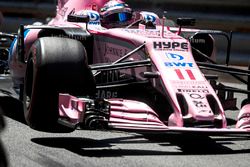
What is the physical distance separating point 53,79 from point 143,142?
108 centimetres

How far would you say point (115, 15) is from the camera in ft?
28.5

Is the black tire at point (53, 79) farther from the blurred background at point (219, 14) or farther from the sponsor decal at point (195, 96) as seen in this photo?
the blurred background at point (219, 14)

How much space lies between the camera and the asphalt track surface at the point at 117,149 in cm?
585

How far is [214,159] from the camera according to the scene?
20.1 ft

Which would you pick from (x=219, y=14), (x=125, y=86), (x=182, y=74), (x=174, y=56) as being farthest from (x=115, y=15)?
(x=219, y=14)

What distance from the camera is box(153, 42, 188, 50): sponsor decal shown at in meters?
7.17

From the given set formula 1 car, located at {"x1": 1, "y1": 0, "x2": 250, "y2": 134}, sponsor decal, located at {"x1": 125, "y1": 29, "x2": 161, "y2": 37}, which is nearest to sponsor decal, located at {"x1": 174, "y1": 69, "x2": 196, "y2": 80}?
formula 1 car, located at {"x1": 1, "y1": 0, "x2": 250, "y2": 134}

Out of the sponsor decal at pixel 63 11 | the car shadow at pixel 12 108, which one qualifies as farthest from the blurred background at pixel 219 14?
the car shadow at pixel 12 108

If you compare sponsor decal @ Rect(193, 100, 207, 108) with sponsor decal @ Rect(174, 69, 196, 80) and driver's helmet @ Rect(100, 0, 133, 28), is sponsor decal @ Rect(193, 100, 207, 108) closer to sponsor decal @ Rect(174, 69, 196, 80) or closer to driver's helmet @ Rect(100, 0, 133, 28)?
sponsor decal @ Rect(174, 69, 196, 80)

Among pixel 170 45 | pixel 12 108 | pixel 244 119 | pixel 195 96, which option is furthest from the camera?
pixel 12 108

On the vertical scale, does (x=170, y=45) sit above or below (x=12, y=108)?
above

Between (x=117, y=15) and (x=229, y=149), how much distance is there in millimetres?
2704

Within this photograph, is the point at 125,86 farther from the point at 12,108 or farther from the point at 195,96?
the point at 12,108

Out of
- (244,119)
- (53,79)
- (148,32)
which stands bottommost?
(244,119)
